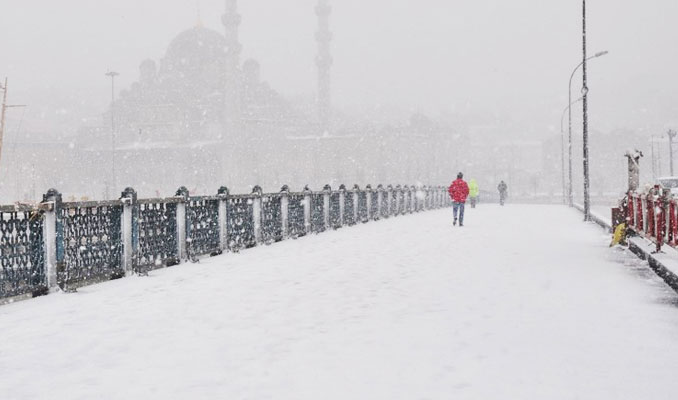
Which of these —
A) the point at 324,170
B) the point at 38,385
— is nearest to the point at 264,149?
the point at 324,170

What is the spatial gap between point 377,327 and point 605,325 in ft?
6.56

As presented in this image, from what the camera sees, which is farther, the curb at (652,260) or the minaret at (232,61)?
the minaret at (232,61)

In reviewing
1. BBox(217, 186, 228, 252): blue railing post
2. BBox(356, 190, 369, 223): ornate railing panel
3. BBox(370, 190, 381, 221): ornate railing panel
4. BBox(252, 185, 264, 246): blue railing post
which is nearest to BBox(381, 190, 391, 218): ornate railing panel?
BBox(370, 190, 381, 221): ornate railing panel

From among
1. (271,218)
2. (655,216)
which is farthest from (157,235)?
(655,216)

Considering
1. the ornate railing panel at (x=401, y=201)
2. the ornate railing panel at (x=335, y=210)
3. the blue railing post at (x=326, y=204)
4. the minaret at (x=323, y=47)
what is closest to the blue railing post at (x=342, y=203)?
the ornate railing panel at (x=335, y=210)

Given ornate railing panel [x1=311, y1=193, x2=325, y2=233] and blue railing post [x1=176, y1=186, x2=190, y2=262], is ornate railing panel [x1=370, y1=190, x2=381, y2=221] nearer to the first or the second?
ornate railing panel [x1=311, y1=193, x2=325, y2=233]

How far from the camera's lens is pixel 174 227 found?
13.4m

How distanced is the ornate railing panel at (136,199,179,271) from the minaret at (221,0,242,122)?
12158cm

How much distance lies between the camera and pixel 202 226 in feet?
47.3

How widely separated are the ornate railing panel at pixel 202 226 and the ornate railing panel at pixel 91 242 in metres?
2.30

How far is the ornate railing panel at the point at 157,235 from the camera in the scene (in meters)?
12.2

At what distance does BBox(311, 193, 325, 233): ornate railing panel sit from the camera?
853 inches

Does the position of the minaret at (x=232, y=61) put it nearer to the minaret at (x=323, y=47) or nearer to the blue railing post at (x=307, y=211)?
the minaret at (x=323, y=47)

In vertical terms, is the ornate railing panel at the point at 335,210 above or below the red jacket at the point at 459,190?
below
